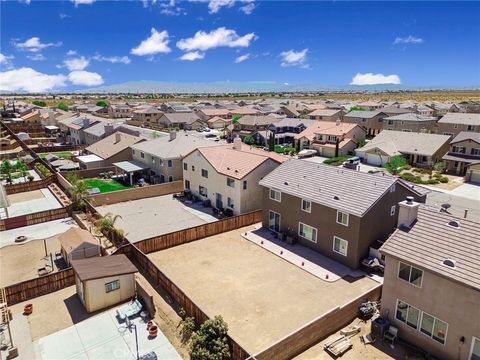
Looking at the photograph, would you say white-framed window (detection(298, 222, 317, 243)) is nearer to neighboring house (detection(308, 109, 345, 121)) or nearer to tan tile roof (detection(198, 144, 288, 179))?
tan tile roof (detection(198, 144, 288, 179))

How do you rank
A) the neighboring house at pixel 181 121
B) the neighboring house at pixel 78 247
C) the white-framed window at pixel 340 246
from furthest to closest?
the neighboring house at pixel 181 121
the white-framed window at pixel 340 246
the neighboring house at pixel 78 247

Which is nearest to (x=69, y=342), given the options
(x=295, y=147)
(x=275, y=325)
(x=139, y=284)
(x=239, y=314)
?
(x=139, y=284)

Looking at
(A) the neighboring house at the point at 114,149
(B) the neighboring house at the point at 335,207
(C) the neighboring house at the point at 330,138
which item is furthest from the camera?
(C) the neighboring house at the point at 330,138

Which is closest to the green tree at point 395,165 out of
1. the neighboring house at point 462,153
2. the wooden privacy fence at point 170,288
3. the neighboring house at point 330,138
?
the neighboring house at point 462,153

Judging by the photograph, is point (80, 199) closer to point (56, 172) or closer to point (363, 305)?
point (56, 172)

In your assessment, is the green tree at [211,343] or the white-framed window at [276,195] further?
the white-framed window at [276,195]

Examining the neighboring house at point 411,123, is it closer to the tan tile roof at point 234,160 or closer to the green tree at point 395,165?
the green tree at point 395,165

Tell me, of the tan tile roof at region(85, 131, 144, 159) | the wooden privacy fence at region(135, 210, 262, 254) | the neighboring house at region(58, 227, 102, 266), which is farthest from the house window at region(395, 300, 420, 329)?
the tan tile roof at region(85, 131, 144, 159)
